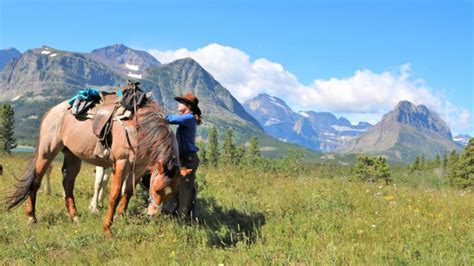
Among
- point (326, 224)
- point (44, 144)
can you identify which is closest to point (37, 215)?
point (44, 144)

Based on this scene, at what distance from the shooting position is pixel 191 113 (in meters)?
7.55

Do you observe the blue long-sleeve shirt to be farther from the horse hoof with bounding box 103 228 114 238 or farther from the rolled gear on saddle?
the horse hoof with bounding box 103 228 114 238

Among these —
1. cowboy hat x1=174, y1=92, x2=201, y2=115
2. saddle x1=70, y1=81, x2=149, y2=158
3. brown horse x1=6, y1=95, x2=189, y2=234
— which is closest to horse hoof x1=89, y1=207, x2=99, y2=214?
brown horse x1=6, y1=95, x2=189, y2=234

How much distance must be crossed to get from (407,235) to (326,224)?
1315 mm

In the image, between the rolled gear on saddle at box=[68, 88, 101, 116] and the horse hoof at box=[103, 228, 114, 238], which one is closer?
the horse hoof at box=[103, 228, 114, 238]

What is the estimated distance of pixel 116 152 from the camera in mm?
6746

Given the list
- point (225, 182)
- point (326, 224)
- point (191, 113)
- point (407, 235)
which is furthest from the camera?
point (225, 182)

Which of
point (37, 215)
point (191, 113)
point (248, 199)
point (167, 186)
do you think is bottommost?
point (37, 215)

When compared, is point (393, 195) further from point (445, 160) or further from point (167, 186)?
point (445, 160)

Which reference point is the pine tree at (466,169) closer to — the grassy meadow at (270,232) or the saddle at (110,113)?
the grassy meadow at (270,232)

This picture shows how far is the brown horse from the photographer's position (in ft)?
19.8

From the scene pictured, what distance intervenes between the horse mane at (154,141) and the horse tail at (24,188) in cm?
309

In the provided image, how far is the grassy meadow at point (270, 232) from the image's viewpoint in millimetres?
5188

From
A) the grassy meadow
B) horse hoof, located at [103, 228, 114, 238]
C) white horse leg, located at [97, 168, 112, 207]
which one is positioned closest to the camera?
the grassy meadow
